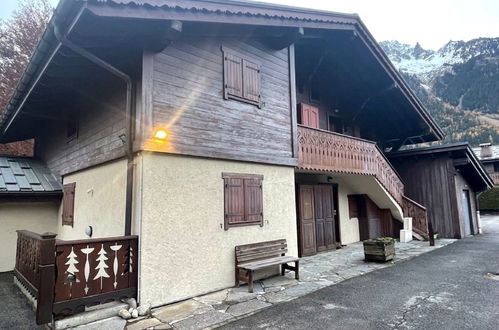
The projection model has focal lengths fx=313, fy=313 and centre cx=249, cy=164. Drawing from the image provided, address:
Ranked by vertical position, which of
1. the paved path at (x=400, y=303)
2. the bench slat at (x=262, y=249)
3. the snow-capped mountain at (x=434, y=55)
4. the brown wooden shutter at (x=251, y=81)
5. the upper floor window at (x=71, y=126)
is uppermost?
the snow-capped mountain at (x=434, y=55)

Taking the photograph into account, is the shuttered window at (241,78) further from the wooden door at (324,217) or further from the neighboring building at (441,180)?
the neighboring building at (441,180)

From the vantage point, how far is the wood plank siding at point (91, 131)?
6.27m

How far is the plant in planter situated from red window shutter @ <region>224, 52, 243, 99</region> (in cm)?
546

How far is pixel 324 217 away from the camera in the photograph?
10688mm

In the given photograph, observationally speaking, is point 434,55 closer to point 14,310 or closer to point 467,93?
point 467,93

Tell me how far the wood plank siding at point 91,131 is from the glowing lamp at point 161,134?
0.84 meters

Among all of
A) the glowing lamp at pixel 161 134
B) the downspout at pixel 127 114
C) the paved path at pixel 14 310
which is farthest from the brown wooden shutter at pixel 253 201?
the paved path at pixel 14 310

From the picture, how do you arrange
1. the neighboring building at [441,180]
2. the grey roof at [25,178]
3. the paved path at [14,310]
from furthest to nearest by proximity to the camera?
1. the neighboring building at [441,180]
2. the grey roof at [25,178]
3. the paved path at [14,310]

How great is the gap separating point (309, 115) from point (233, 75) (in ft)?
14.2

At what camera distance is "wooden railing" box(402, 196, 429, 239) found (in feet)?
40.4

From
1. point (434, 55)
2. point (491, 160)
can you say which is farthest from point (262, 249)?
point (434, 55)

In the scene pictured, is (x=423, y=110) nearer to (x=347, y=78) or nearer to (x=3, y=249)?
(x=347, y=78)

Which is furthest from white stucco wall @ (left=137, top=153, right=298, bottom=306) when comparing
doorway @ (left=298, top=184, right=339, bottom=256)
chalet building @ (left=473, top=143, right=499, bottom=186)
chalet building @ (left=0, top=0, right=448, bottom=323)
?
chalet building @ (left=473, top=143, right=499, bottom=186)

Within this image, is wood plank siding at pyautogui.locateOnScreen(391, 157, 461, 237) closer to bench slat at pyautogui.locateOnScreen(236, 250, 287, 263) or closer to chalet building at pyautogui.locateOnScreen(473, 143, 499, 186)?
bench slat at pyautogui.locateOnScreen(236, 250, 287, 263)
